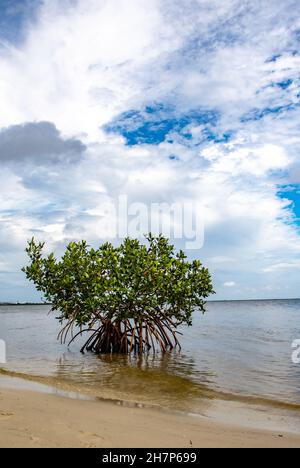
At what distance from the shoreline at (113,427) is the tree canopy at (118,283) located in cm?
806

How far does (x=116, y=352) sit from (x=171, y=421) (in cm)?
1110

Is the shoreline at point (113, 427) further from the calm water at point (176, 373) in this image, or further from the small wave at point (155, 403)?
the calm water at point (176, 373)

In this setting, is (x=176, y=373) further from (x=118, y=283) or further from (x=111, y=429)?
(x=111, y=429)

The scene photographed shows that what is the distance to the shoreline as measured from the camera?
4.83 meters

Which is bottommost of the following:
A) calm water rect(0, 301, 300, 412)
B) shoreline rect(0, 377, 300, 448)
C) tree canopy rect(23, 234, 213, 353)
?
calm water rect(0, 301, 300, 412)

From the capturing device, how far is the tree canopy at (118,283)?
1612 cm

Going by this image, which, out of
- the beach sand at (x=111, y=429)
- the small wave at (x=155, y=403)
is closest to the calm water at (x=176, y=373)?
the small wave at (x=155, y=403)

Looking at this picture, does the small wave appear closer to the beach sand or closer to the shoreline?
the shoreline

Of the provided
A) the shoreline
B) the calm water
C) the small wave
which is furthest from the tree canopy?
the shoreline

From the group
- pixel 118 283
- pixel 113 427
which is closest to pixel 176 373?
pixel 118 283

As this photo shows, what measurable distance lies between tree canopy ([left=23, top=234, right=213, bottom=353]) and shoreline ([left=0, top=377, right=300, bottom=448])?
8062mm

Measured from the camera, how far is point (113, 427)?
558cm
